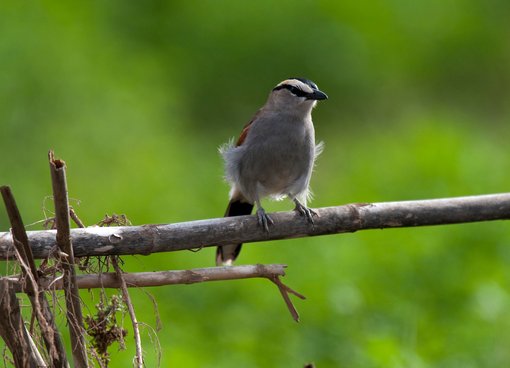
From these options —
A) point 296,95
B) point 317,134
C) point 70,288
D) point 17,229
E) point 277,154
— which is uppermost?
point 17,229

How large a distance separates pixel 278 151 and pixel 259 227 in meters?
1.91

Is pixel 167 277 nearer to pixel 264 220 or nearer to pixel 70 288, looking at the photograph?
pixel 70 288

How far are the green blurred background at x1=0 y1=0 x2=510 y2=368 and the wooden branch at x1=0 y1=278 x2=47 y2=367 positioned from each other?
2843 millimetres

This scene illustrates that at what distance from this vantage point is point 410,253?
26.3 ft

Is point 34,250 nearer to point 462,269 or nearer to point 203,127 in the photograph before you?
point 462,269

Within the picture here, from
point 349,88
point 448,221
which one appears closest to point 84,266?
point 448,221

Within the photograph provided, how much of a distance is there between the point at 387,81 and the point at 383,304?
206 inches

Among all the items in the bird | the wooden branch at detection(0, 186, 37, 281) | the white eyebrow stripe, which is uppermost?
the wooden branch at detection(0, 186, 37, 281)

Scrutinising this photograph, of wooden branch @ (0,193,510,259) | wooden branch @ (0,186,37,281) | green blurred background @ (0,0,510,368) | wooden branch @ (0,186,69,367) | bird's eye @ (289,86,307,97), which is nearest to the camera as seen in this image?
wooden branch @ (0,186,37,281)

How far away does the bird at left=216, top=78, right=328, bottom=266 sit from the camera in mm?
5859

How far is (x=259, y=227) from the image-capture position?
13.0ft

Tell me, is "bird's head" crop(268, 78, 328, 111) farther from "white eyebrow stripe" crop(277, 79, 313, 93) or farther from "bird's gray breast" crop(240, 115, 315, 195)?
"bird's gray breast" crop(240, 115, 315, 195)

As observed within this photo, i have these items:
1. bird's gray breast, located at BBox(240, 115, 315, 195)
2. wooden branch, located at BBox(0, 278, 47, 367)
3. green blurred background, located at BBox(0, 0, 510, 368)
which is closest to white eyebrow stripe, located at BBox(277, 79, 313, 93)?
bird's gray breast, located at BBox(240, 115, 315, 195)

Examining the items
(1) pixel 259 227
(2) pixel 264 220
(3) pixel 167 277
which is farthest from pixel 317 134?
(3) pixel 167 277
